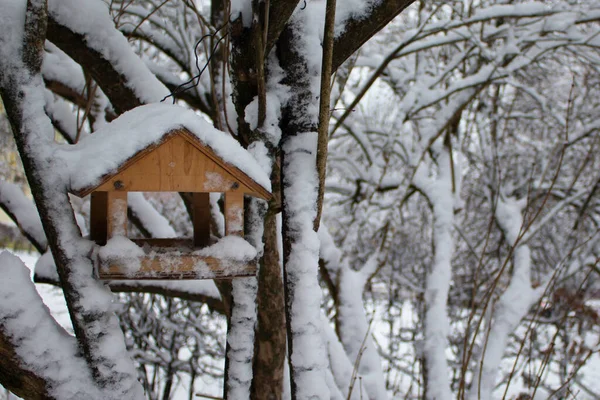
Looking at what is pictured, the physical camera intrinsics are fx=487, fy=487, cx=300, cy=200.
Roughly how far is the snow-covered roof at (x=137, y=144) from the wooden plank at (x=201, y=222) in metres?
0.46

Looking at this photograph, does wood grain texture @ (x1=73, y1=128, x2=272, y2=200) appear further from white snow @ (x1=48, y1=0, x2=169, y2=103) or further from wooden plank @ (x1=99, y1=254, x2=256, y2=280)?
white snow @ (x1=48, y1=0, x2=169, y2=103)

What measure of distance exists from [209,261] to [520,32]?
3.80 metres

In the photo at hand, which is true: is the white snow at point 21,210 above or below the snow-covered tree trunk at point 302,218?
above

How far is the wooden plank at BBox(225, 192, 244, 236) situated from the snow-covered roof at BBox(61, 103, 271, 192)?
0.14 meters

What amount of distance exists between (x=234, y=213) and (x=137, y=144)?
385 mm

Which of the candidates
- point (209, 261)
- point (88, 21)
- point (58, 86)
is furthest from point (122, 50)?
point (58, 86)

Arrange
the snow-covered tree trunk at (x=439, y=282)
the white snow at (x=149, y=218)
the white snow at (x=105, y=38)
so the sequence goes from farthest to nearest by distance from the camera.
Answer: the snow-covered tree trunk at (x=439, y=282) < the white snow at (x=149, y=218) < the white snow at (x=105, y=38)

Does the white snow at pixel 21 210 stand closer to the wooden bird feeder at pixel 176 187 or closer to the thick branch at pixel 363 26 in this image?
the wooden bird feeder at pixel 176 187

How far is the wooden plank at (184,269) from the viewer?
4.43 ft

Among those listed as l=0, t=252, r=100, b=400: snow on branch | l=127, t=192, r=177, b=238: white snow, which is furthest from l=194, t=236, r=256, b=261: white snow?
l=127, t=192, r=177, b=238: white snow

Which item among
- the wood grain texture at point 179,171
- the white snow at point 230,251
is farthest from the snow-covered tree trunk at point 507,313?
the wood grain texture at point 179,171

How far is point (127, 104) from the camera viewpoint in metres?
1.91

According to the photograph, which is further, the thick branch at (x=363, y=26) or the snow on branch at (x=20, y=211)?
the snow on branch at (x=20, y=211)

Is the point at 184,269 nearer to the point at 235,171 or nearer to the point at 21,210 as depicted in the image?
the point at 235,171
